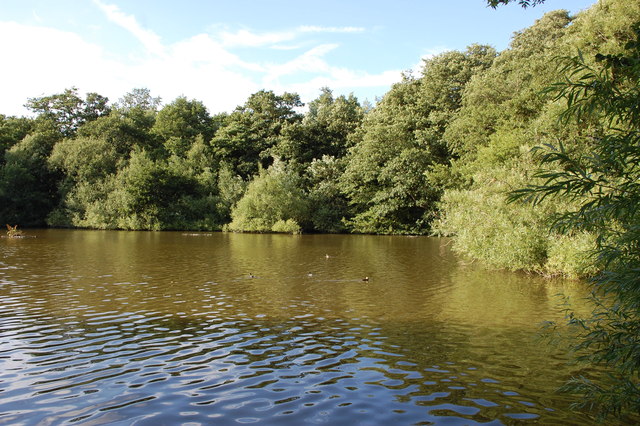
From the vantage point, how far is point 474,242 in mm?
24594

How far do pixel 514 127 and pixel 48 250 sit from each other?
3622cm

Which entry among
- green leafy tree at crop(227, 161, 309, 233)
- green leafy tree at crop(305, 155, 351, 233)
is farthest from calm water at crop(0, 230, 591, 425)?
green leafy tree at crop(305, 155, 351, 233)

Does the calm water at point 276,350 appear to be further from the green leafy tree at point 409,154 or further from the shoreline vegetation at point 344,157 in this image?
the green leafy tree at point 409,154

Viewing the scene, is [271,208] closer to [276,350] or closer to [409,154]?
[409,154]

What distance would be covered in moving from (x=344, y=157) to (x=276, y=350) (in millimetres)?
52639

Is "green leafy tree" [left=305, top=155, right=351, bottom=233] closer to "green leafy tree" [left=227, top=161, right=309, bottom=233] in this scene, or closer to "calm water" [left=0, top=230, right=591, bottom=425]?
"green leafy tree" [left=227, top=161, right=309, bottom=233]

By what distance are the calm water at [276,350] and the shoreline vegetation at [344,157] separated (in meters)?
7.65

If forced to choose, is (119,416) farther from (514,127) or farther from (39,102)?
(39,102)

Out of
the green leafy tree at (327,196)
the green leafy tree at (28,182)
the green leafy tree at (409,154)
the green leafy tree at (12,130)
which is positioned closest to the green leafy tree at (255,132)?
the green leafy tree at (327,196)

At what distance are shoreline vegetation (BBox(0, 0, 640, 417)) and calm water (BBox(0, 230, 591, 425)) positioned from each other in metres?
7.65

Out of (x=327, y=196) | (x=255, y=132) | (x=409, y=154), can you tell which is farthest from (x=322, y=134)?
(x=409, y=154)

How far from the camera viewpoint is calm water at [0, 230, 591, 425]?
7.34 metres

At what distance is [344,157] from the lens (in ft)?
203

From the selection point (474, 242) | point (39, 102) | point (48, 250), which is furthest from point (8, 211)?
point (474, 242)
